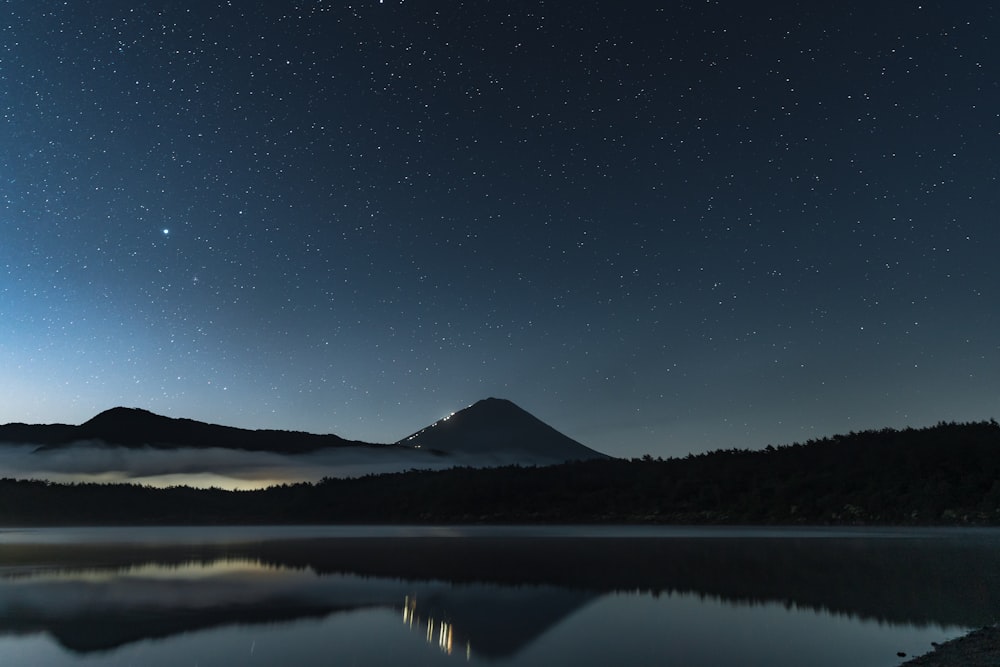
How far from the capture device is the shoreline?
15.3 meters

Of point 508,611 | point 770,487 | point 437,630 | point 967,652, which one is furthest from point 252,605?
point 770,487

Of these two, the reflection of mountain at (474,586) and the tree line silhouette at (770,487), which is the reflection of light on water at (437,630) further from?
the tree line silhouette at (770,487)

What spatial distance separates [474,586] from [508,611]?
27.6ft

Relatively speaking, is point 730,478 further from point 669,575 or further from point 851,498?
point 669,575

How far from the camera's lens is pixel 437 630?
74.9 ft

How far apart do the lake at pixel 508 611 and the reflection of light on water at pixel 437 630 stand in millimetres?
127

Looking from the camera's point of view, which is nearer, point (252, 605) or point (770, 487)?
point (252, 605)

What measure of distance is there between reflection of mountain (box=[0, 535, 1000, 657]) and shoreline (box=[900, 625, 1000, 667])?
11.5 feet

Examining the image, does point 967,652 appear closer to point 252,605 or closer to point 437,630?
point 437,630

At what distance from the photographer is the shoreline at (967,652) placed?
15.3 metres

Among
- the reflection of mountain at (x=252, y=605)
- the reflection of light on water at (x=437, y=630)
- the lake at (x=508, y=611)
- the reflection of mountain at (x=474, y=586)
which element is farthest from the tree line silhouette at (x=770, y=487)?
the reflection of light on water at (x=437, y=630)

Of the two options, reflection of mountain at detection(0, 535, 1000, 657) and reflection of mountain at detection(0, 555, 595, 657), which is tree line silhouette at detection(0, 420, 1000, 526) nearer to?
reflection of mountain at detection(0, 535, 1000, 657)

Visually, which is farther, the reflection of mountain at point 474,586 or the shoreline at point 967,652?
the reflection of mountain at point 474,586

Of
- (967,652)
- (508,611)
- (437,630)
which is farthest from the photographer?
(508,611)
